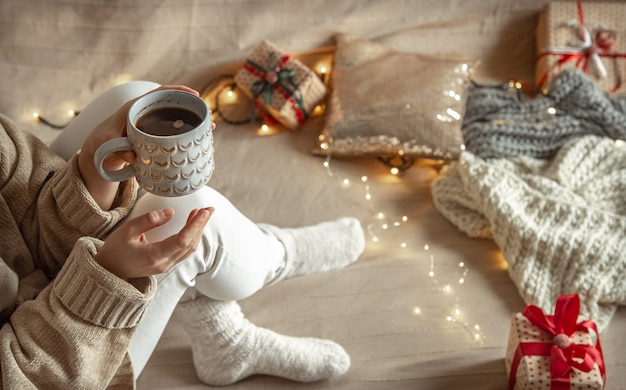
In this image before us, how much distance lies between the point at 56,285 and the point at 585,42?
3.94 feet

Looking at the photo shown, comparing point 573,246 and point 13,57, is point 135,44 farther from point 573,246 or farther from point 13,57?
point 573,246

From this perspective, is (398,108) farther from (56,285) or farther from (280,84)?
(56,285)

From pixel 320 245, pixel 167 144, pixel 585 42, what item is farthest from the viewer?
pixel 585 42

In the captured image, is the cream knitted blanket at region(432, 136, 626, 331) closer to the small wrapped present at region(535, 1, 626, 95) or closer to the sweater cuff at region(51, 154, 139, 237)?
the small wrapped present at region(535, 1, 626, 95)

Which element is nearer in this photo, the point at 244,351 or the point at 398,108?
the point at 244,351

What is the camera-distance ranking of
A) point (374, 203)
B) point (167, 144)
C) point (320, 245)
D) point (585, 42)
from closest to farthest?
point (167, 144) → point (320, 245) → point (374, 203) → point (585, 42)

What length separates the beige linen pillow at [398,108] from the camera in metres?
1.48

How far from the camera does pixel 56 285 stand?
2.90 ft

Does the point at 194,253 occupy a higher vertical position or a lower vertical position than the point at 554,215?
higher

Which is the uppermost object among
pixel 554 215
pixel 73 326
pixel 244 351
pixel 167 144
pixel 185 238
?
pixel 167 144

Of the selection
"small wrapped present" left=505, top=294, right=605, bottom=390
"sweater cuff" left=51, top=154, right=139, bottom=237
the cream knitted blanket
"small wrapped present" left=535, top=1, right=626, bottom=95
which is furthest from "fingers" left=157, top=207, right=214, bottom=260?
"small wrapped present" left=535, top=1, right=626, bottom=95

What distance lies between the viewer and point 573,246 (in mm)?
1290

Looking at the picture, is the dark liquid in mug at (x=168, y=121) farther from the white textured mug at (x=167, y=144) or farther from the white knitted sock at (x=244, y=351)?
the white knitted sock at (x=244, y=351)

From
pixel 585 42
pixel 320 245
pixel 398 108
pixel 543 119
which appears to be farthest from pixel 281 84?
pixel 585 42
